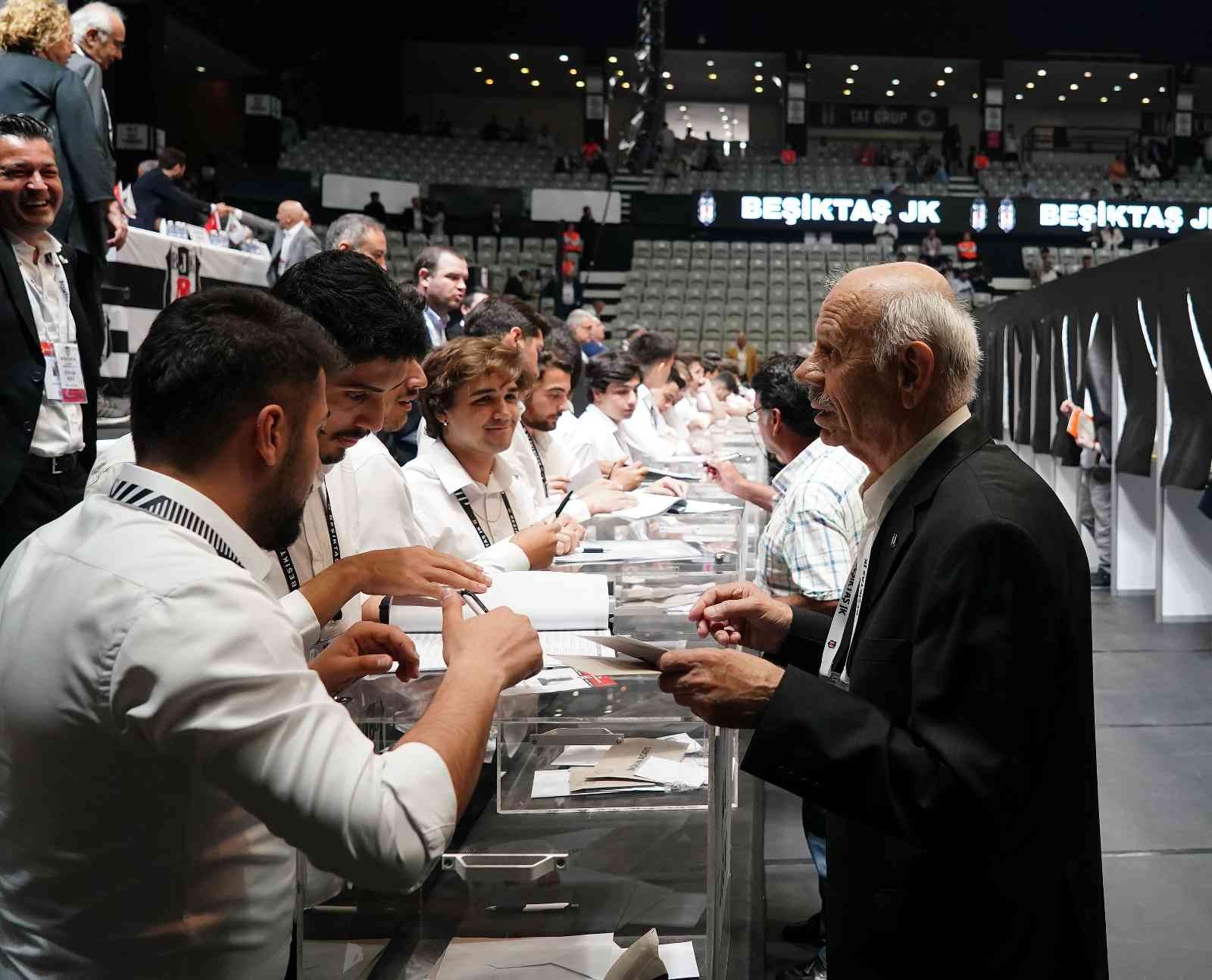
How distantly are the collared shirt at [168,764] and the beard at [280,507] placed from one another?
0.03m

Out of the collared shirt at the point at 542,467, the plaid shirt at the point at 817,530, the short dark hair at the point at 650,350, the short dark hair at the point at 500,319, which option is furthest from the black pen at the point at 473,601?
the short dark hair at the point at 650,350

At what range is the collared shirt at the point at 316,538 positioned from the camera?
1467 mm

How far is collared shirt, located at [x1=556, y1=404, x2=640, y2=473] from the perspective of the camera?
15.2 ft

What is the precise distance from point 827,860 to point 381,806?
69 centimetres

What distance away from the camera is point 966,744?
1146mm

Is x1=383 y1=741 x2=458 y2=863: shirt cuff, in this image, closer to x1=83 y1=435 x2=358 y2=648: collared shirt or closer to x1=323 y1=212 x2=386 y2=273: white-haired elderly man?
x1=83 y1=435 x2=358 y2=648: collared shirt

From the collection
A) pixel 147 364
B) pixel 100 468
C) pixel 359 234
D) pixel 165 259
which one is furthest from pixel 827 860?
pixel 165 259

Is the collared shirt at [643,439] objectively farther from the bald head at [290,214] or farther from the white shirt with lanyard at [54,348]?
the white shirt with lanyard at [54,348]

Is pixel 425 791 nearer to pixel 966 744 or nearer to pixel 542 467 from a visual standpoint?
pixel 966 744

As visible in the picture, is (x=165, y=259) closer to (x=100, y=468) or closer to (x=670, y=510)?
(x=670, y=510)

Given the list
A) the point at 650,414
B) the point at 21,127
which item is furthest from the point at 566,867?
the point at 650,414

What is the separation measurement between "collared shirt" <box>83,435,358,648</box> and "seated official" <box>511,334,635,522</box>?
2.74 ft

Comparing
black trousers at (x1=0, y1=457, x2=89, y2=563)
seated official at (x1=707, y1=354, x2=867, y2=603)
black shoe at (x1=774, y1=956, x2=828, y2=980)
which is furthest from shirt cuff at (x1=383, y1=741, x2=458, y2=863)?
black trousers at (x1=0, y1=457, x2=89, y2=563)

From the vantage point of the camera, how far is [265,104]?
19297mm
